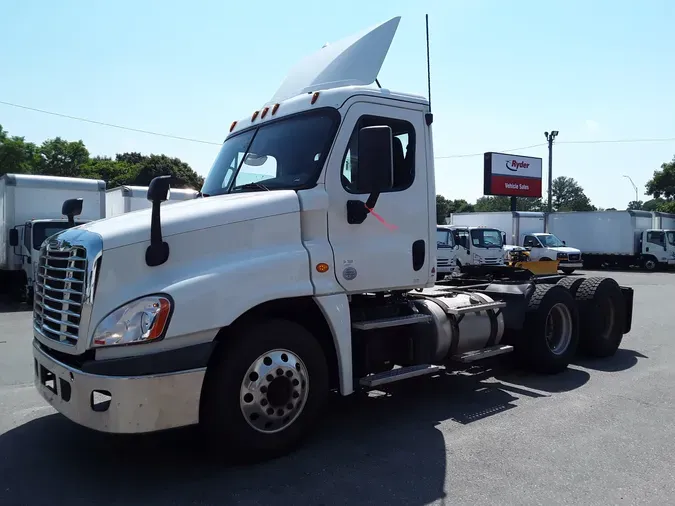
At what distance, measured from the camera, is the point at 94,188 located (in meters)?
16.6

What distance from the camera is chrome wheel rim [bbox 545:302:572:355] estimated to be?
740 cm

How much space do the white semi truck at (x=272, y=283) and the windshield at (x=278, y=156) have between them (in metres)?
0.02

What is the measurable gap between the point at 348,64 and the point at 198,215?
2389 millimetres

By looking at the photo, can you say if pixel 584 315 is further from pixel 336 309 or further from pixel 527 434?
pixel 336 309

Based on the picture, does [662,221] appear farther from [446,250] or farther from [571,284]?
[571,284]

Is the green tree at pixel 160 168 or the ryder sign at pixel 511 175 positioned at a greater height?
the green tree at pixel 160 168

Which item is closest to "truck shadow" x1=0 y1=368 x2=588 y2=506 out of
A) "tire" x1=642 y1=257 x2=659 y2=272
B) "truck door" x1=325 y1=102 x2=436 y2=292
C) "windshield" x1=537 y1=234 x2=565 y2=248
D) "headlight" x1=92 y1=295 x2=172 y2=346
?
"headlight" x1=92 y1=295 x2=172 y2=346

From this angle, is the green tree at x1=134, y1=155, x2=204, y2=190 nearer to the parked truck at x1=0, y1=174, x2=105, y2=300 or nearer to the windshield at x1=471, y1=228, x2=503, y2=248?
the windshield at x1=471, y1=228, x2=503, y2=248

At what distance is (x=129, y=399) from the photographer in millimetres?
3639

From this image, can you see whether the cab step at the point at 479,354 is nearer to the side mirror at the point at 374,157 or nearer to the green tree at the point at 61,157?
the side mirror at the point at 374,157

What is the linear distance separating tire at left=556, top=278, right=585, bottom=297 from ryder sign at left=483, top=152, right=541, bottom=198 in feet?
104

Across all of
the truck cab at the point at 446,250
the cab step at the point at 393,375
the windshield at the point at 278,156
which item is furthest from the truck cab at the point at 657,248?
the windshield at the point at 278,156

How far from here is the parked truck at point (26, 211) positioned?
14820 mm

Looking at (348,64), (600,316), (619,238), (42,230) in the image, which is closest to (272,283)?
(348,64)
